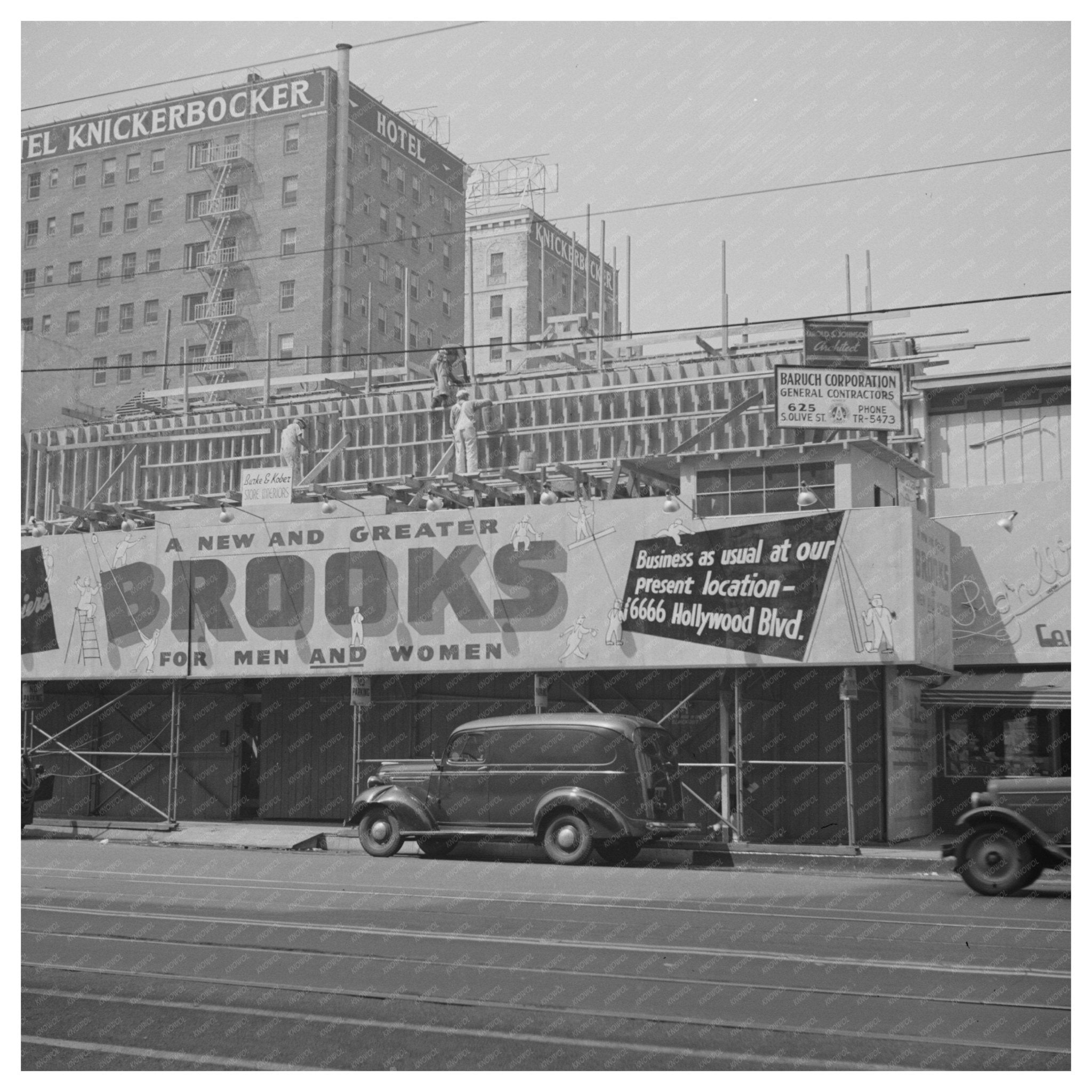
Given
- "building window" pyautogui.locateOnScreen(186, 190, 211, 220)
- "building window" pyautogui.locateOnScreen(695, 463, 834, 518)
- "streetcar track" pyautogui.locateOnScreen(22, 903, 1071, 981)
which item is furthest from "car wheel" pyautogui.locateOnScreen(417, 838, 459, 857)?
"building window" pyautogui.locateOnScreen(186, 190, 211, 220)

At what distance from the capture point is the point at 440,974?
10414 millimetres

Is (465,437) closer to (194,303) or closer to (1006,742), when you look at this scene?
(1006,742)

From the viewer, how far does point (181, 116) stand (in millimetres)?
78312

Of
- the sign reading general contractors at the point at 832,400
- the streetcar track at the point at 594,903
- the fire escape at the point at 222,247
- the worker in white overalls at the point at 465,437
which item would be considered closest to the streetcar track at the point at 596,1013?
the streetcar track at the point at 594,903

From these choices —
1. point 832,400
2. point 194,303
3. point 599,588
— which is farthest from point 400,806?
point 194,303

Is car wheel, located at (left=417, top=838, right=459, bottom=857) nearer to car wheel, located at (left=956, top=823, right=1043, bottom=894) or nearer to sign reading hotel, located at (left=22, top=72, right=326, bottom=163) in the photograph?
car wheel, located at (left=956, top=823, right=1043, bottom=894)

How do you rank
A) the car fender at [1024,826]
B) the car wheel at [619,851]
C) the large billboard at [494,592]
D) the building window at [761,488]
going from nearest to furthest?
the car fender at [1024,826] < the car wheel at [619,851] < the large billboard at [494,592] < the building window at [761,488]

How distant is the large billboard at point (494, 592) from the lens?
2278 cm

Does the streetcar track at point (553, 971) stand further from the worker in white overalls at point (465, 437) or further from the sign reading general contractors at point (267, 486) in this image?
the worker in white overalls at point (465, 437)

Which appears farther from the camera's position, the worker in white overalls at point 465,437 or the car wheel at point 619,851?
the worker in white overalls at point 465,437

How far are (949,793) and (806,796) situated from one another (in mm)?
2875

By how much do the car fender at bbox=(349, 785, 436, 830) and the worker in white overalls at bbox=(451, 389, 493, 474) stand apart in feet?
28.4

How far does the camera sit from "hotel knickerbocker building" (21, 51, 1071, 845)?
2361cm

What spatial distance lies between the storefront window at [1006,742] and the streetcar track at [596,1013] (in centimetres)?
1734
